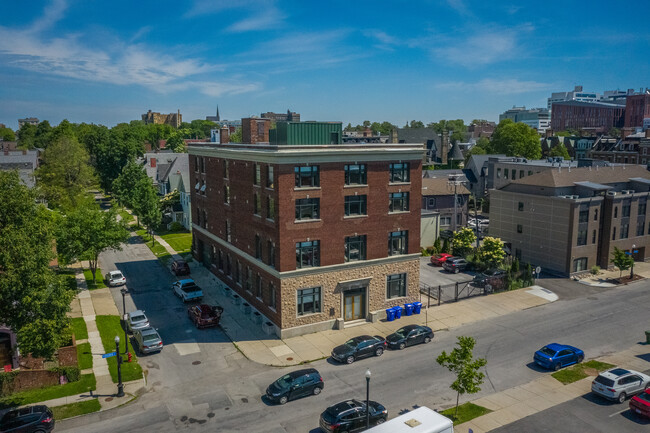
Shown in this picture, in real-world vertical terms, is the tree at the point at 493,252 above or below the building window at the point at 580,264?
above

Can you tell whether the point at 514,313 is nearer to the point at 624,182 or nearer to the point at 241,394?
the point at 241,394

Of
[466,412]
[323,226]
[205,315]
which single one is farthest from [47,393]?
[466,412]

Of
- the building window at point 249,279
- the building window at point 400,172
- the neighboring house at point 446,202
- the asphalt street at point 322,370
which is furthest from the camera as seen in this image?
the neighboring house at point 446,202

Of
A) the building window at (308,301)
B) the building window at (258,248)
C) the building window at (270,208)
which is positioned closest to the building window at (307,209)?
the building window at (270,208)

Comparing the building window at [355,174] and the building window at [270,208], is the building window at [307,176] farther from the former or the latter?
the building window at [355,174]

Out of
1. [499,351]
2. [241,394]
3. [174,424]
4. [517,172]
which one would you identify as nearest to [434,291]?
[499,351]

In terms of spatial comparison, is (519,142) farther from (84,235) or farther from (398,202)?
(84,235)

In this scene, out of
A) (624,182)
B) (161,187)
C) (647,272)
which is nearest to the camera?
(647,272)

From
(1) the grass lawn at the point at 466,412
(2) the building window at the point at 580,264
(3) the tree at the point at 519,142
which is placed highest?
(3) the tree at the point at 519,142
